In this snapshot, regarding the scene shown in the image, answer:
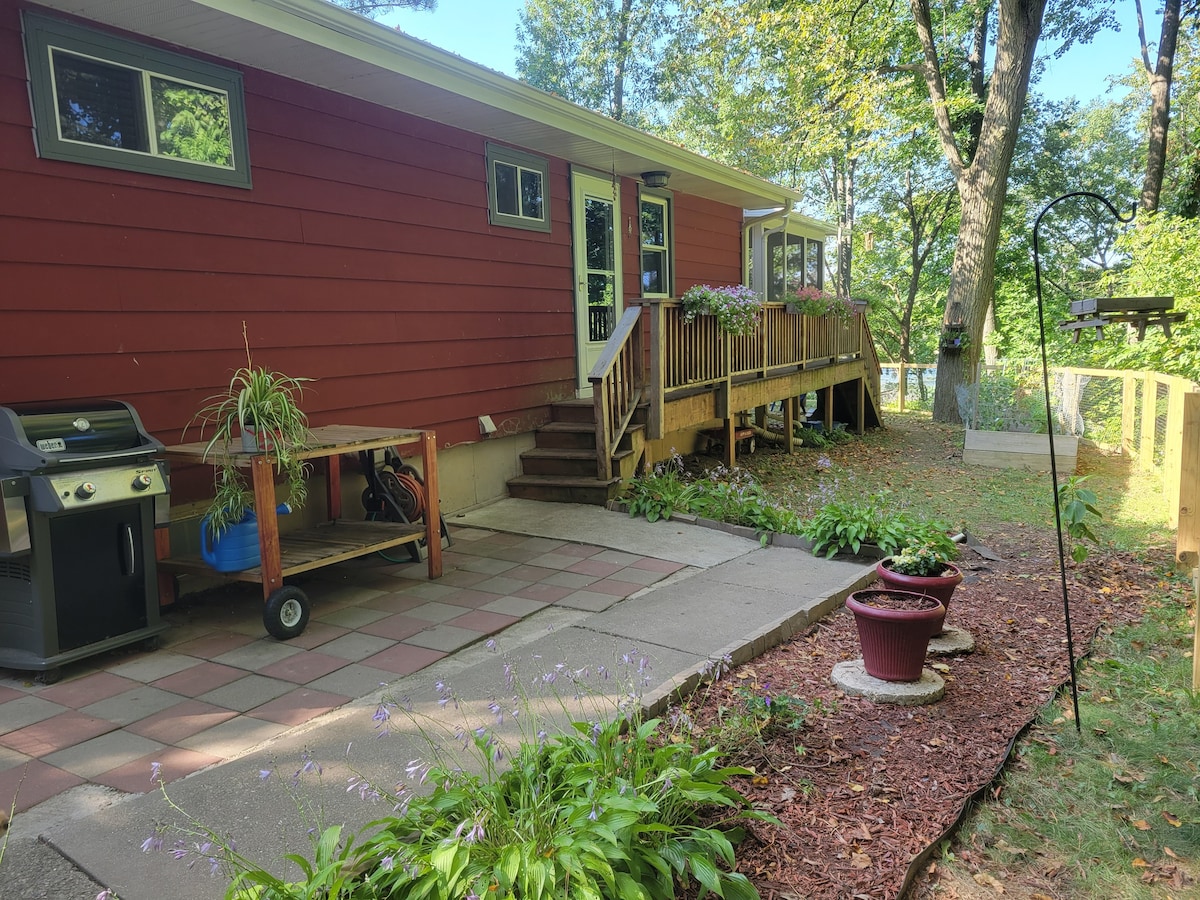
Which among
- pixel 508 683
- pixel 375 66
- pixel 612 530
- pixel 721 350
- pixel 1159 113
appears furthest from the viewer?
pixel 1159 113

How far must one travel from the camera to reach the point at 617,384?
22.2 feet

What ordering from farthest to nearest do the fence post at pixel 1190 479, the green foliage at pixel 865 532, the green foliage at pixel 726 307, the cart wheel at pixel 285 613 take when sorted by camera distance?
the green foliage at pixel 726 307 < the green foliage at pixel 865 532 < the fence post at pixel 1190 479 < the cart wheel at pixel 285 613

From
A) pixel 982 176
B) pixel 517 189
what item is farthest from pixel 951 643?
pixel 982 176

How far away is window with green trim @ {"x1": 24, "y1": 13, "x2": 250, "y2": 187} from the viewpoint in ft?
12.7

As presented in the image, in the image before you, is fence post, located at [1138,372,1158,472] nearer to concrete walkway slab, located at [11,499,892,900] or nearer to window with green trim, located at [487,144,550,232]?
concrete walkway slab, located at [11,499,892,900]

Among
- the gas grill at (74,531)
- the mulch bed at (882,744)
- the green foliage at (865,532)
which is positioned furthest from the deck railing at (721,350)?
the gas grill at (74,531)

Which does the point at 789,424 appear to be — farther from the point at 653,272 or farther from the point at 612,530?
the point at 612,530

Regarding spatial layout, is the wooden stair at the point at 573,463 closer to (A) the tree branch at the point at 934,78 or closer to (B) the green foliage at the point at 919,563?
(B) the green foliage at the point at 919,563

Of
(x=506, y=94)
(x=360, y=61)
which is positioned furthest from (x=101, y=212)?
(x=506, y=94)

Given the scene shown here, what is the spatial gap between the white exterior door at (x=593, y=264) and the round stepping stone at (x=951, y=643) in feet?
15.9

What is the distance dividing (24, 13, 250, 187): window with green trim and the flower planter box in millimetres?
8781

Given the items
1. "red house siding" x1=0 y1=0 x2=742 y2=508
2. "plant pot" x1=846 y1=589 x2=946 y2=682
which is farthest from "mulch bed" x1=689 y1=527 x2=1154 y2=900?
"red house siding" x1=0 y1=0 x2=742 y2=508

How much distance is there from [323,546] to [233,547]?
0.54 meters

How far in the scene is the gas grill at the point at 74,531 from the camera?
3254mm
